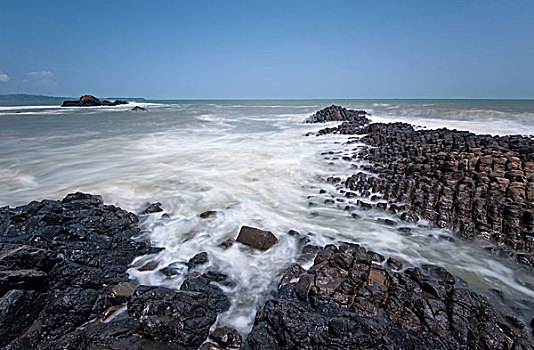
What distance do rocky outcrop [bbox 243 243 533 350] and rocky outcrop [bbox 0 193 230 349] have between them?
0.79 metres

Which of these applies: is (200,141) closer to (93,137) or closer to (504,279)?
(93,137)

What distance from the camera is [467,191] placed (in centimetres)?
566

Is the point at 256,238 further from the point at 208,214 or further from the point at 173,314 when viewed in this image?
the point at 173,314

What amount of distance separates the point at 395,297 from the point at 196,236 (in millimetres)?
3366

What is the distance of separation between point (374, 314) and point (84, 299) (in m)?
3.28

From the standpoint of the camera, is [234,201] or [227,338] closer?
[227,338]

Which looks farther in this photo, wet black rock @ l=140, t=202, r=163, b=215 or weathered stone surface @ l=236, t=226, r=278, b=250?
wet black rock @ l=140, t=202, r=163, b=215

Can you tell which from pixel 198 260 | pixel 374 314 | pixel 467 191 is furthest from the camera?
pixel 467 191

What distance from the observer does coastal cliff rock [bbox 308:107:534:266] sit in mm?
4816

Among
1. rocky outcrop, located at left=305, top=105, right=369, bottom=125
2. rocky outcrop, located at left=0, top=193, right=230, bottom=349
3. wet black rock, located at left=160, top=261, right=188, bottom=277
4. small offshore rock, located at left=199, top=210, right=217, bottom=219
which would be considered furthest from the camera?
rocky outcrop, located at left=305, top=105, right=369, bottom=125

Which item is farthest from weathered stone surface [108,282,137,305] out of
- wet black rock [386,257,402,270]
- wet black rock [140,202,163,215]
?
wet black rock [386,257,402,270]

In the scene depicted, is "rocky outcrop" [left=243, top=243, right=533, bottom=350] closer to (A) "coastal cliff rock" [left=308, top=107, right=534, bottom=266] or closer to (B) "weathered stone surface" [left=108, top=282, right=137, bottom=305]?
(B) "weathered stone surface" [left=108, top=282, right=137, bottom=305]

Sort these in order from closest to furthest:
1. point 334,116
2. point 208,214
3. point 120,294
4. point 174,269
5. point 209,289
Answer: point 120,294 → point 209,289 → point 174,269 → point 208,214 → point 334,116

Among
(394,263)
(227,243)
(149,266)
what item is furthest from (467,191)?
(149,266)
